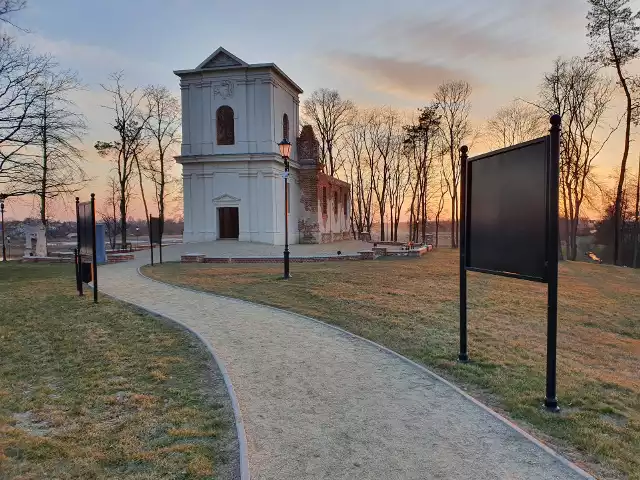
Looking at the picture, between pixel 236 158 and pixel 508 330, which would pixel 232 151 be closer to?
pixel 236 158

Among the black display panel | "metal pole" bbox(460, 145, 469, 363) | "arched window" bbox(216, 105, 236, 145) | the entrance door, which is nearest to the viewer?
the black display panel

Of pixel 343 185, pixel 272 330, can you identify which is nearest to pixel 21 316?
pixel 272 330

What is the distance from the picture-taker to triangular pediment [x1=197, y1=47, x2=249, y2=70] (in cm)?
2941

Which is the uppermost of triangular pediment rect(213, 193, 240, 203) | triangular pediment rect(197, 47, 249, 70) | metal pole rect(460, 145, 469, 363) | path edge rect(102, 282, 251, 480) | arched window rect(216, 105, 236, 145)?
triangular pediment rect(197, 47, 249, 70)

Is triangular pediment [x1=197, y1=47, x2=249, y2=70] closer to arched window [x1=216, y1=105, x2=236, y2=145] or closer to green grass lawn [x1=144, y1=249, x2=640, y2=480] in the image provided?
arched window [x1=216, y1=105, x2=236, y2=145]

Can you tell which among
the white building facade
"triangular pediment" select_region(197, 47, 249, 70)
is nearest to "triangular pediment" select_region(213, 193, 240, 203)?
the white building facade

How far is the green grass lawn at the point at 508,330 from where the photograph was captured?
4.17 meters

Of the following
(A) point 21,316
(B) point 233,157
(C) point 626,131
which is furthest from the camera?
(B) point 233,157

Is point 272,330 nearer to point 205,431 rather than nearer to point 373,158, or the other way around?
point 205,431

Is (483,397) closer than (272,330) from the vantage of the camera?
Yes

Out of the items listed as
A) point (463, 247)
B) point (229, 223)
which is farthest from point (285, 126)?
point (463, 247)

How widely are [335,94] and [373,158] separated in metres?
7.78

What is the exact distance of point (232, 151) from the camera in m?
29.6

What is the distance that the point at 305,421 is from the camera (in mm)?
4012
